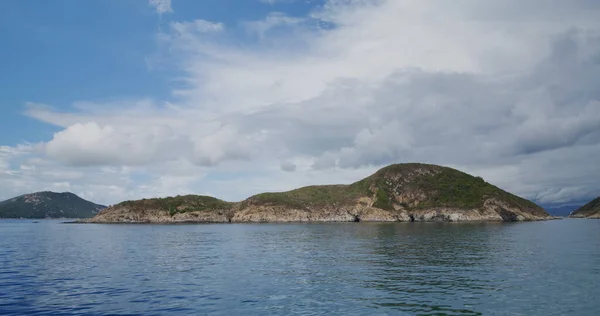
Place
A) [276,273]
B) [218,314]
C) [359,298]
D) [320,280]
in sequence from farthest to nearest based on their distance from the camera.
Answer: [276,273], [320,280], [359,298], [218,314]

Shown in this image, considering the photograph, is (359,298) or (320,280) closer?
(359,298)

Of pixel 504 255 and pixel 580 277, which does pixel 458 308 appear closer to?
pixel 580 277

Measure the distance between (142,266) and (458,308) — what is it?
144 feet

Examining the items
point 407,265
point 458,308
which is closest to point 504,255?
point 407,265

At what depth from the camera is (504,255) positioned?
67.1 meters

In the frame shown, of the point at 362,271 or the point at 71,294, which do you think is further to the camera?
the point at 362,271

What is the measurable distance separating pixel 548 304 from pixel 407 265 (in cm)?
2438

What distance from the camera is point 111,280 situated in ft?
148

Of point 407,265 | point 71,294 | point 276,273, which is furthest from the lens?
point 407,265

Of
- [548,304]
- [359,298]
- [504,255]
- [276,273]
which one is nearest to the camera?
[548,304]

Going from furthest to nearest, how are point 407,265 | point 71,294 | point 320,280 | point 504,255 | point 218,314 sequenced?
1. point 504,255
2. point 407,265
3. point 320,280
4. point 71,294
5. point 218,314

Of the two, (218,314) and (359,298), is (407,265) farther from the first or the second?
(218,314)

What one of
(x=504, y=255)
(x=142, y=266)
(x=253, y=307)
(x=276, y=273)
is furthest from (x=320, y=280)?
(x=504, y=255)

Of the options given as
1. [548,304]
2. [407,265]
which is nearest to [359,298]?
[548,304]
